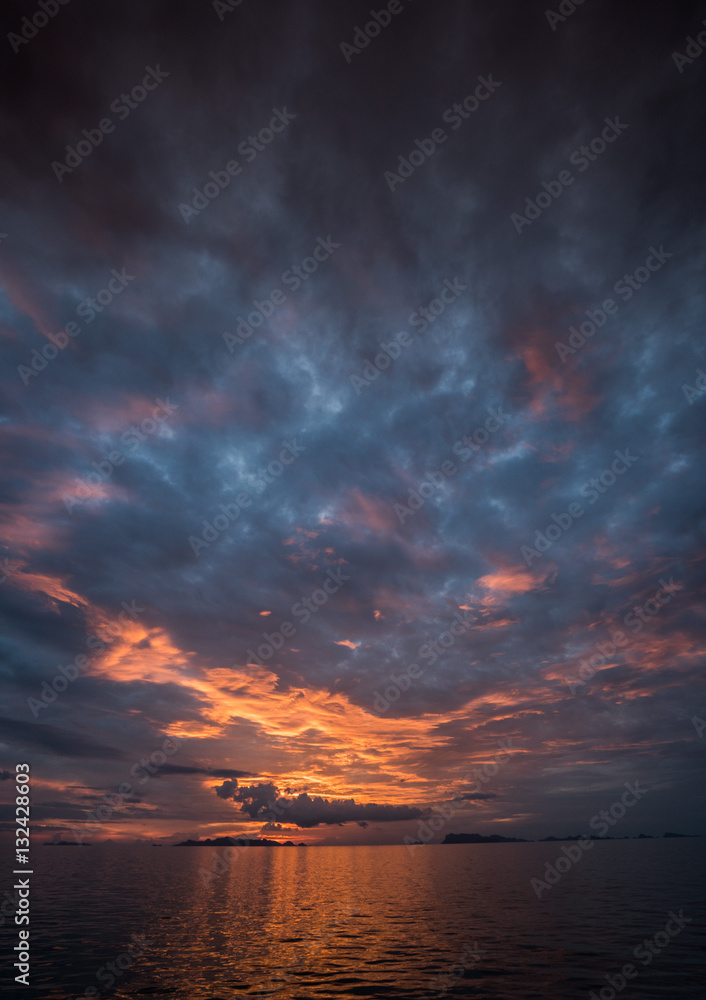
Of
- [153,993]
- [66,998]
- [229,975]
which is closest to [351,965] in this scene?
[229,975]

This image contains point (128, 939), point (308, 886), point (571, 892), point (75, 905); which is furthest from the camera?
point (308, 886)

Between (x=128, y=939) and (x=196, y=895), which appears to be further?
(x=196, y=895)

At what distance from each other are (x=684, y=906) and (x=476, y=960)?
32.4m

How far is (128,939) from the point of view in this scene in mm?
35969

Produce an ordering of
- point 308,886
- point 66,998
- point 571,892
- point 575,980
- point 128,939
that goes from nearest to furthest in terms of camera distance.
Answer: point 66,998 → point 575,980 → point 128,939 → point 571,892 → point 308,886

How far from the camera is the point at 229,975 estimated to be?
2788 cm

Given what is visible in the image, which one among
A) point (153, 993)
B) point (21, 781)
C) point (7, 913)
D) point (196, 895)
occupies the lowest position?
point (196, 895)

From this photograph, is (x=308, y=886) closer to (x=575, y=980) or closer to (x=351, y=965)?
(x=351, y=965)

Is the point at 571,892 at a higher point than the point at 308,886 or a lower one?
higher

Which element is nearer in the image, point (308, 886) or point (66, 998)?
point (66, 998)

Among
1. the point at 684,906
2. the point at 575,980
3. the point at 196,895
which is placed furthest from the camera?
the point at 196,895

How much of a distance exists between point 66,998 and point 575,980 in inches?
981

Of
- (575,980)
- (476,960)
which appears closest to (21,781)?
(476,960)

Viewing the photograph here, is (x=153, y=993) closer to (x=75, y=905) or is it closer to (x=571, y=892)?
(x=75, y=905)
